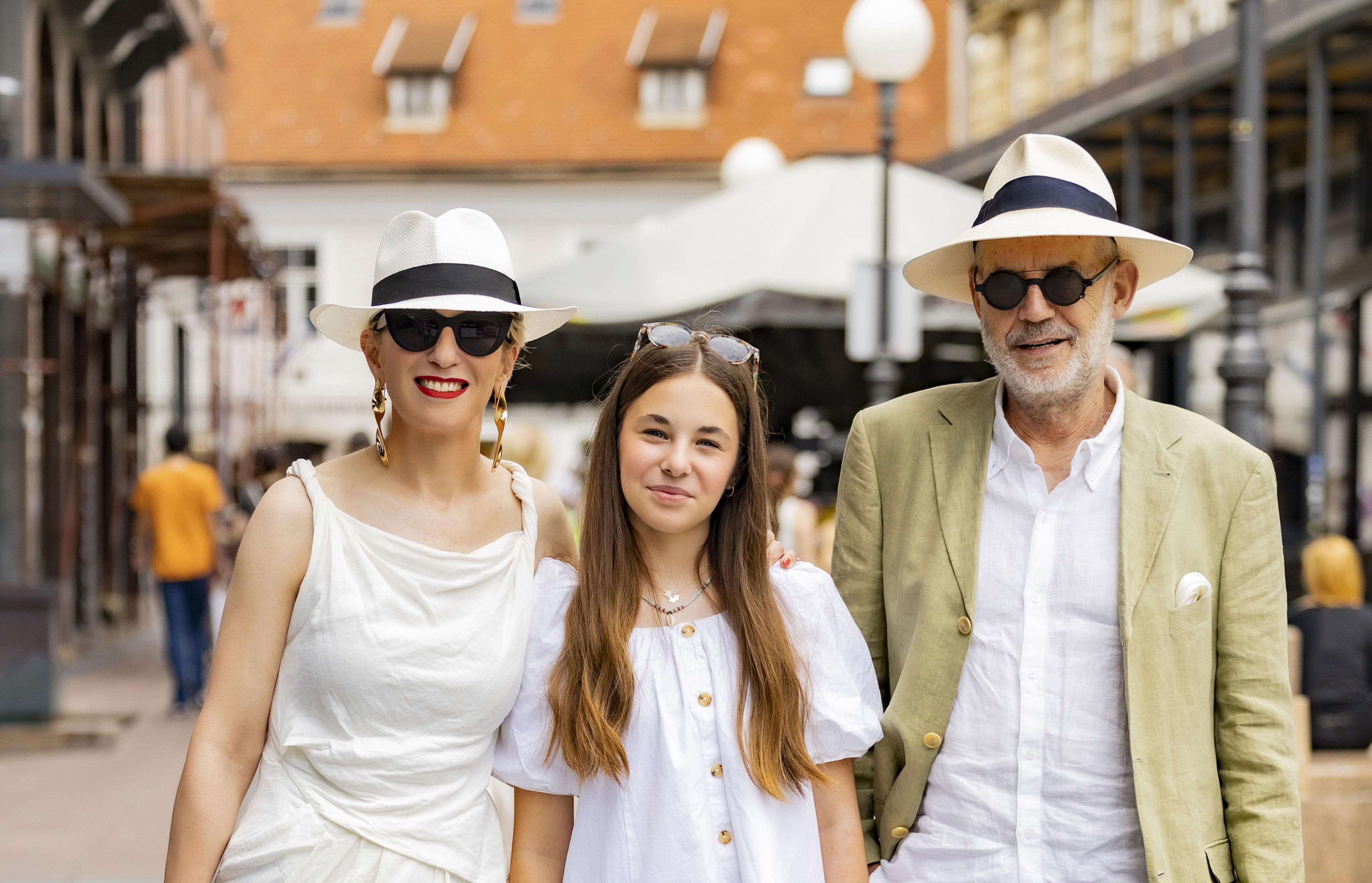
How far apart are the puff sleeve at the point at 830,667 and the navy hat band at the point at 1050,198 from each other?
800mm

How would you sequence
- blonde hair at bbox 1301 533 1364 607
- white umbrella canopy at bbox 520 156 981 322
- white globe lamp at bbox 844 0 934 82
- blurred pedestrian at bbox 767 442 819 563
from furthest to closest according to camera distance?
white globe lamp at bbox 844 0 934 82, white umbrella canopy at bbox 520 156 981 322, blurred pedestrian at bbox 767 442 819 563, blonde hair at bbox 1301 533 1364 607

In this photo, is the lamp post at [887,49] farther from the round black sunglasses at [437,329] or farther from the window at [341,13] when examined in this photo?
the window at [341,13]

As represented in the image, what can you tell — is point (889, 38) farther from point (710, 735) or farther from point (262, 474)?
point (710, 735)

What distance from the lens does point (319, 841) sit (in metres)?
2.62

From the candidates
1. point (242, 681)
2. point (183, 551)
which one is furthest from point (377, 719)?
Result: point (183, 551)

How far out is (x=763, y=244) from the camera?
9.23 meters

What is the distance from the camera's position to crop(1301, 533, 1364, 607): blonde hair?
6.34 meters

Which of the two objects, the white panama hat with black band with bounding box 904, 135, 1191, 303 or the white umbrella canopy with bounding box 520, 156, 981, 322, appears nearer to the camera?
the white panama hat with black band with bounding box 904, 135, 1191, 303

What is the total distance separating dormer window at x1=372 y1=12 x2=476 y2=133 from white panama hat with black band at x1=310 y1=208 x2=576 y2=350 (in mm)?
29057

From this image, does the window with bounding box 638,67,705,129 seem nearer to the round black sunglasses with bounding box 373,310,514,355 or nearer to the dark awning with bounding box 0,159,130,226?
the dark awning with bounding box 0,159,130,226

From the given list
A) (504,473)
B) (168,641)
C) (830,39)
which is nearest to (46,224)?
(168,641)

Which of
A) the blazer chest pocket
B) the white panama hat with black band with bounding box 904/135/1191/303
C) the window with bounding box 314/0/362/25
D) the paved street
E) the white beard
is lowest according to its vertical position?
the paved street

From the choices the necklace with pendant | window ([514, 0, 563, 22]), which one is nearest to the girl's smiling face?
the necklace with pendant

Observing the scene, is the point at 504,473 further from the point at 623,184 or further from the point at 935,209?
the point at 623,184
